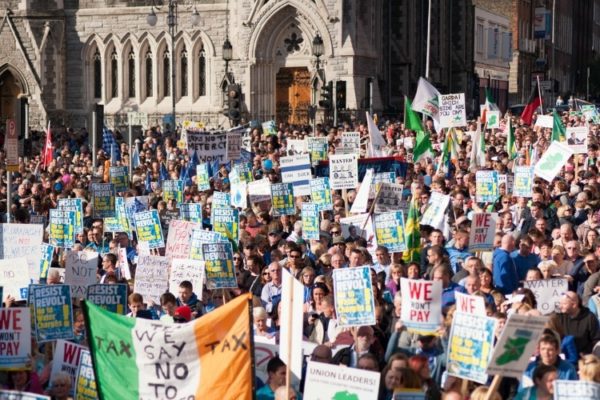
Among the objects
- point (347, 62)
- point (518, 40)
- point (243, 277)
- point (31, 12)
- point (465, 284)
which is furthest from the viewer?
point (518, 40)

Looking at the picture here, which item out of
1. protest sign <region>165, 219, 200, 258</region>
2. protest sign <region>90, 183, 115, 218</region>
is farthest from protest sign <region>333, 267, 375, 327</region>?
protest sign <region>90, 183, 115, 218</region>

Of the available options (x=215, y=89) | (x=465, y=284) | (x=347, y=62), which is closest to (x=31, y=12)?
(x=215, y=89)

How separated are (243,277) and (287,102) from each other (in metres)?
33.1

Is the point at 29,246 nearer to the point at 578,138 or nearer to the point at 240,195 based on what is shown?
the point at 240,195

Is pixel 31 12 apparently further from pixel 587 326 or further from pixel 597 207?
pixel 587 326

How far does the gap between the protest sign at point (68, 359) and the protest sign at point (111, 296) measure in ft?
6.63

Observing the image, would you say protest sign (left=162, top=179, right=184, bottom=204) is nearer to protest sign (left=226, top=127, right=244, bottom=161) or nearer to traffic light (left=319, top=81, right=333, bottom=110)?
protest sign (left=226, top=127, right=244, bottom=161)

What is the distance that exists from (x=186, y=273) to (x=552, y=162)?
7472 millimetres

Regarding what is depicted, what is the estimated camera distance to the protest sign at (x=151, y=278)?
48.4 feet

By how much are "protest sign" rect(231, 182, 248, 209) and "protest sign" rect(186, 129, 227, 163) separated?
151 inches

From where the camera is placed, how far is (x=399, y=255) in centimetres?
1656

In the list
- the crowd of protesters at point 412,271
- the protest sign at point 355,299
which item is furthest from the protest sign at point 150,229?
the protest sign at point 355,299

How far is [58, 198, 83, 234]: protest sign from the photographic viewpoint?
19.8 m

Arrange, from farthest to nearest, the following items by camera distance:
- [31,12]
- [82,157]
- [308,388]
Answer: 1. [31,12]
2. [82,157]
3. [308,388]
